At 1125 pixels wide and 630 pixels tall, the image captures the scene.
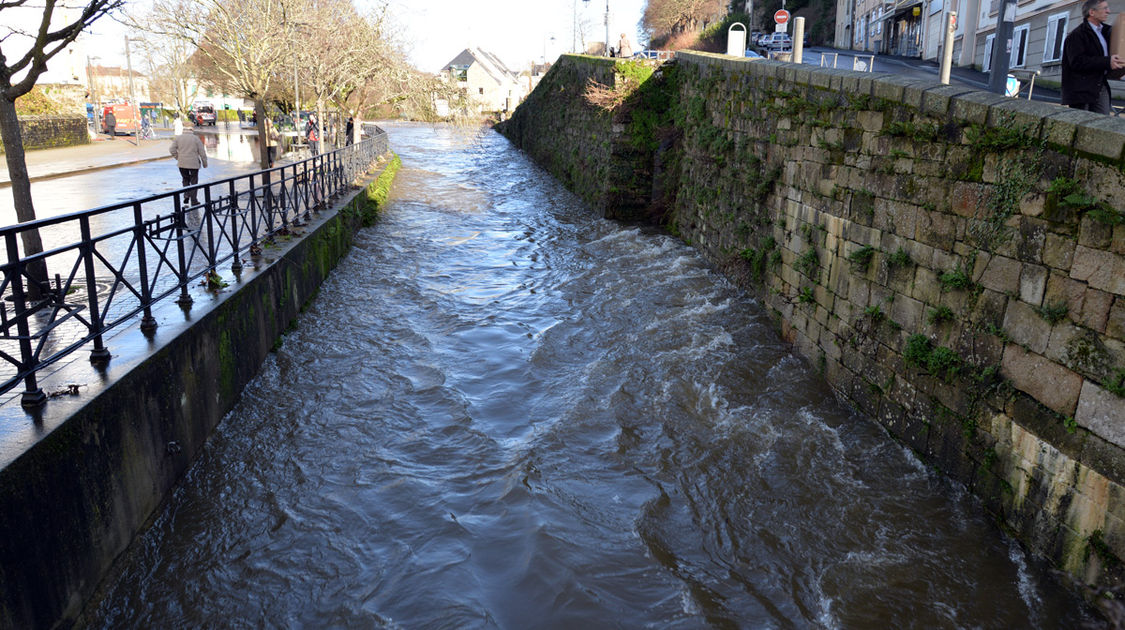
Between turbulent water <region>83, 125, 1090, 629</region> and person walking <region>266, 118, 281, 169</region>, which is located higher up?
person walking <region>266, 118, 281, 169</region>

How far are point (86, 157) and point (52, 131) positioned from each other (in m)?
4.29

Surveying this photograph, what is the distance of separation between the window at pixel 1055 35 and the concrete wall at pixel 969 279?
502 inches

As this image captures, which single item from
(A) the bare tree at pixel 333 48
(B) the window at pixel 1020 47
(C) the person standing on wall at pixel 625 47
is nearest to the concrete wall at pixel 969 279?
(C) the person standing on wall at pixel 625 47

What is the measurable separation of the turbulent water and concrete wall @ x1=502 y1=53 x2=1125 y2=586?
41cm

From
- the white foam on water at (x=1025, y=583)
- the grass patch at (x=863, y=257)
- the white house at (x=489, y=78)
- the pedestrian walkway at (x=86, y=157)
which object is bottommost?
the white foam on water at (x=1025, y=583)

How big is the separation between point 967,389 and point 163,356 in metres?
5.94

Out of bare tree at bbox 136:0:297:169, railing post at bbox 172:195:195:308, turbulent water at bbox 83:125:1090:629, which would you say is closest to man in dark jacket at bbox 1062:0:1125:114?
turbulent water at bbox 83:125:1090:629

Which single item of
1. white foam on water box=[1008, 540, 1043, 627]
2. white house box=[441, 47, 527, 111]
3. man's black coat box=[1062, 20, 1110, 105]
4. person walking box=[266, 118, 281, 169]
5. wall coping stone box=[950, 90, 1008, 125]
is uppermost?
white house box=[441, 47, 527, 111]

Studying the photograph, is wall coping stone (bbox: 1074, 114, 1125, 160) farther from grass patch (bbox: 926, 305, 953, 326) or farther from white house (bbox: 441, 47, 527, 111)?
white house (bbox: 441, 47, 527, 111)

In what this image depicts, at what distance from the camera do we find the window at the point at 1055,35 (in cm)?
1920

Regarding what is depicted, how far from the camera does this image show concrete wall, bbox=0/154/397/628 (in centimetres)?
384

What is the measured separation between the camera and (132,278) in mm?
8023

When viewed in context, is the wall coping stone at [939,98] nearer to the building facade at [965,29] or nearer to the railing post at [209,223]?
the building facade at [965,29]

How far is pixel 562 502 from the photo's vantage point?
6.21 m
